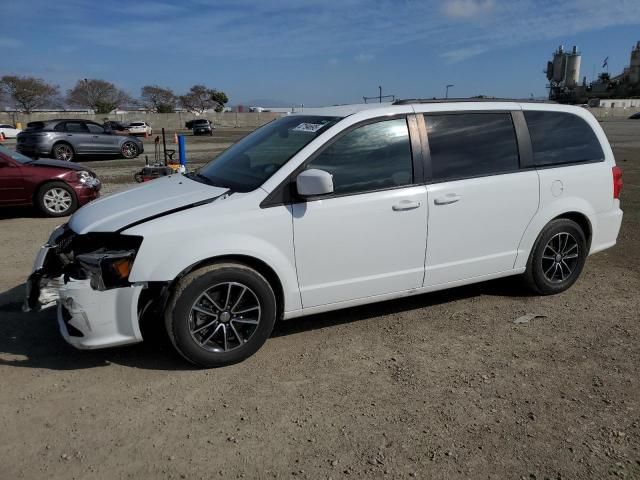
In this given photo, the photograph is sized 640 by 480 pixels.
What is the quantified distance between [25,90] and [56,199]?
266 feet

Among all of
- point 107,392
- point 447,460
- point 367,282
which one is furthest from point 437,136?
point 107,392

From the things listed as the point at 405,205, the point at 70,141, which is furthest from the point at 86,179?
the point at 70,141

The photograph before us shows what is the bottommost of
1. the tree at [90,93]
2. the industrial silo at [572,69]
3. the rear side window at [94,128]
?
the rear side window at [94,128]

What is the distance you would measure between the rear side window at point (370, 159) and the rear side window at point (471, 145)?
27 cm

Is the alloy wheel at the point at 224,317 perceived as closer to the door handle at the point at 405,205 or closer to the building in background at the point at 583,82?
the door handle at the point at 405,205

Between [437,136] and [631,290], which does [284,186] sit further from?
[631,290]

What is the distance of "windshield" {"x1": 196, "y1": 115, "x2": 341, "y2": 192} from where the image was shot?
3.84 meters

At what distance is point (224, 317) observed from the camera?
11.8ft

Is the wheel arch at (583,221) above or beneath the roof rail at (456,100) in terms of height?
beneath

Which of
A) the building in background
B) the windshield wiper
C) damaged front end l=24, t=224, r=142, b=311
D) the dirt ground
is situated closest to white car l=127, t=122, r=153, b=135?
the windshield wiper

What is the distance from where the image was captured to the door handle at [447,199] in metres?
4.11

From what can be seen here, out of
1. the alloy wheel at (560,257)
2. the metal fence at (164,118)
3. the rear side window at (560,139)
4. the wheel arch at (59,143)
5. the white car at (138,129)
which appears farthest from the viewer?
the metal fence at (164,118)

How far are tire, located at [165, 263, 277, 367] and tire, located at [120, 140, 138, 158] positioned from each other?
679 inches

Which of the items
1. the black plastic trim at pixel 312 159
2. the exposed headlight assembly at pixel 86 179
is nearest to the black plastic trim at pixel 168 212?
the black plastic trim at pixel 312 159
